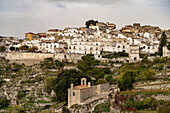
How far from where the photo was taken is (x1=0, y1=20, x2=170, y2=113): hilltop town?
32062mm

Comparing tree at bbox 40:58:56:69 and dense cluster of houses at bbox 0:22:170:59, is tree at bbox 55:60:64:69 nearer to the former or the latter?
tree at bbox 40:58:56:69

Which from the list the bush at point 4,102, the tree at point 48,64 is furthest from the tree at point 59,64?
the bush at point 4,102

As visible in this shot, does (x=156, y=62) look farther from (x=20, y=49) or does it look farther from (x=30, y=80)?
(x=20, y=49)

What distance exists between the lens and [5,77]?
50.5 meters

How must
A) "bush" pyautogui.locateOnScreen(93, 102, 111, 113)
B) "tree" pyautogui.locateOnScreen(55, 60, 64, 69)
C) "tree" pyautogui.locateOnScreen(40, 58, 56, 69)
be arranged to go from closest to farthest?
1. "bush" pyautogui.locateOnScreen(93, 102, 111, 113)
2. "tree" pyautogui.locateOnScreen(40, 58, 56, 69)
3. "tree" pyautogui.locateOnScreen(55, 60, 64, 69)

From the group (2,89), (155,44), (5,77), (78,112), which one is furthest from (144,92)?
(155,44)

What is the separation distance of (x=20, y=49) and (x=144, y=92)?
1748 inches

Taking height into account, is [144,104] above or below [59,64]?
below

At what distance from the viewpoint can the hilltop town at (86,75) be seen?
32.1 metres

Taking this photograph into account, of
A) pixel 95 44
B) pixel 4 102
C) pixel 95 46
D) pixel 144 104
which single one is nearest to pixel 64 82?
pixel 4 102

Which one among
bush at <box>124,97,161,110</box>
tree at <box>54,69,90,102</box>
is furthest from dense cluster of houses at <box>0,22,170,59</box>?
bush at <box>124,97,161,110</box>

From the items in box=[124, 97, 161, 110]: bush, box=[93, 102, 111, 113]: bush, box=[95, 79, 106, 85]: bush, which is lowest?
box=[93, 102, 111, 113]: bush

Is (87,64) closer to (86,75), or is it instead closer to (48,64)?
(48,64)

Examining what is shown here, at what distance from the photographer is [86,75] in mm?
43719
